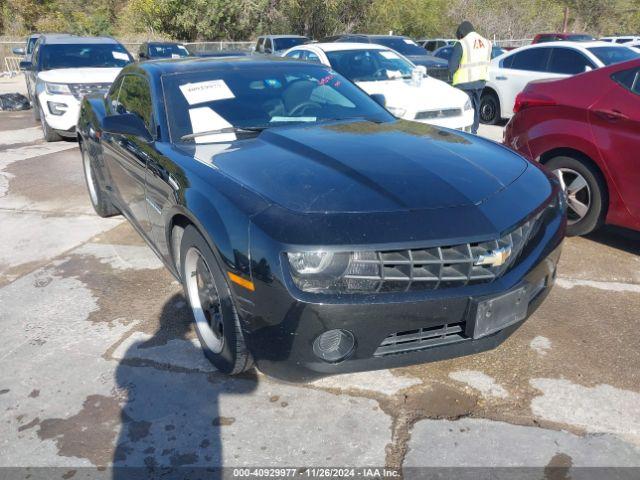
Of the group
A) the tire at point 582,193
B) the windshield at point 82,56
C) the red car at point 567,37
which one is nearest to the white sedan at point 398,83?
the tire at point 582,193

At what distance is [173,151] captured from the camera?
3297mm

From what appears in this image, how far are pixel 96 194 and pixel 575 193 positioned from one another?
4.39 meters

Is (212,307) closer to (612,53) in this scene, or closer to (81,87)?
(81,87)

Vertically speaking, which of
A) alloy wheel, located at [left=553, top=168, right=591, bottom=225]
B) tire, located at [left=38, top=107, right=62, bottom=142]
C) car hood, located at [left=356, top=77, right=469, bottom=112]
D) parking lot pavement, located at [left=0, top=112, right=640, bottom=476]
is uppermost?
car hood, located at [left=356, top=77, right=469, bottom=112]

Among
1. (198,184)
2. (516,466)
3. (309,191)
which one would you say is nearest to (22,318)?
(198,184)

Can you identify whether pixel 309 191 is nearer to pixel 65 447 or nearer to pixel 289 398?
pixel 289 398

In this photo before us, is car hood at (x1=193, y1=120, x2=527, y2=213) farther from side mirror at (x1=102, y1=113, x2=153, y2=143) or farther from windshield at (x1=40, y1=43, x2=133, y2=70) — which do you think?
windshield at (x1=40, y1=43, x2=133, y2=70)

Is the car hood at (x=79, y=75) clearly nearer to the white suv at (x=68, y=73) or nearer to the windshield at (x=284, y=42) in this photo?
the white suv at (x=68, y=73)

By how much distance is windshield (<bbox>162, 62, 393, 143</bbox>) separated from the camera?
3561 millimetres

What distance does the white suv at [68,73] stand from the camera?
8.81 meters

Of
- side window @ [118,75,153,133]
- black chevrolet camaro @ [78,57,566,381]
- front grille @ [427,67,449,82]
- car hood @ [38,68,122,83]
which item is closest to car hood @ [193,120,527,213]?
black chevrolet camaro @ [78,57,566,381]

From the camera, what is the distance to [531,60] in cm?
1003

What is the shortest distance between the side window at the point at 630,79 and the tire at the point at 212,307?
3497mm

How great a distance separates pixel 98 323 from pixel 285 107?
1855 mm
